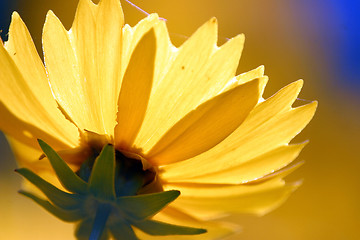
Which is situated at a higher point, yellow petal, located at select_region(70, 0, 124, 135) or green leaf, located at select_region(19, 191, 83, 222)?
yellow petal, located at select_region(70, 0, 124, 135)

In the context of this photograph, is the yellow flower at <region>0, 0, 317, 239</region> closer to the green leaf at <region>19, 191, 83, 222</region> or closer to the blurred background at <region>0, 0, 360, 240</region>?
the green leaf at <region>19, 191, 83, 222</region>

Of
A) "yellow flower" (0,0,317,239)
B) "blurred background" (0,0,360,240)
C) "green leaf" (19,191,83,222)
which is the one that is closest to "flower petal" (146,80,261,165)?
"yellow flower" (0,0,317,239)

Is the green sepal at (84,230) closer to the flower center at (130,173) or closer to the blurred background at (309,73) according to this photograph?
the flower center at (130,173)

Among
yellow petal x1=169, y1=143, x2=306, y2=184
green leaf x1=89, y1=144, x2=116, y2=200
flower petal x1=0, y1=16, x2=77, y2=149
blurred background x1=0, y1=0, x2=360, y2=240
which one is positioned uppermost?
blurred background x1=0, y1=0, x2=360, y2=240

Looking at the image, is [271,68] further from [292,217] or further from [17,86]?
[17,86]

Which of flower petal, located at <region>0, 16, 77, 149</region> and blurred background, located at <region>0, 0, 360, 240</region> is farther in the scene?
blurred background, located at <region>0, 0, 360, 240</region>

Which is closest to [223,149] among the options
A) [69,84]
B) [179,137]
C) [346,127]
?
[179,137]
